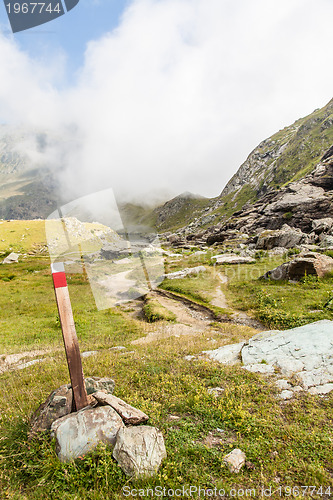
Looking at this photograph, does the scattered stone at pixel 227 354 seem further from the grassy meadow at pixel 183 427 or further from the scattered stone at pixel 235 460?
the scattered stone at pixel 235 460

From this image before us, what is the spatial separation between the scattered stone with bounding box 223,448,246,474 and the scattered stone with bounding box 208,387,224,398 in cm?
240

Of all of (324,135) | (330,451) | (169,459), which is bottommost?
(330,451)

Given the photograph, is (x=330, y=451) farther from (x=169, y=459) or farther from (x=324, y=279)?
(x=324, y=279)

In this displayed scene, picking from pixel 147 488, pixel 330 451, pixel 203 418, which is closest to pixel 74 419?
pixel 147 488

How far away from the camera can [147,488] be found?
14.8ft

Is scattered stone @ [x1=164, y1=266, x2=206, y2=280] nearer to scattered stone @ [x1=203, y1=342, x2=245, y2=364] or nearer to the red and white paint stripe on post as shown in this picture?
scattered stone @ [x1=203, y1=342, x2=245, y2=364]

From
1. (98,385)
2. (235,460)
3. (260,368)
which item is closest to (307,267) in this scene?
(260,368)

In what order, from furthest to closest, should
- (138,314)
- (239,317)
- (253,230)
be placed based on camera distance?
(253,230), (138,314), (239,317)

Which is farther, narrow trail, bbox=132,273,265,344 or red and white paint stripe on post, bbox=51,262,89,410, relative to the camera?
narrow trail, bbox=132,273,265,344

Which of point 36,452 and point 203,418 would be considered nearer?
point 36,452

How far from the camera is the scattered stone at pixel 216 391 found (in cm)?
784

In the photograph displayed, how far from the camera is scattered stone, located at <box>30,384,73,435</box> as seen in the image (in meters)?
5.84

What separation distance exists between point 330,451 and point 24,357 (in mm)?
16081

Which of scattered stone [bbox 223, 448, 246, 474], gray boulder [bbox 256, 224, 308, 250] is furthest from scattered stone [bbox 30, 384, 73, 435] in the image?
gray boulder [bbox 256, 224, 308, 250]
